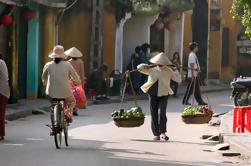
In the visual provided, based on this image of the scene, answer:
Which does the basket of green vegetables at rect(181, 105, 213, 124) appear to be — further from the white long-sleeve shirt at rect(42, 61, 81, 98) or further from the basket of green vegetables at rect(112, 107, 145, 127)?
the white long-sleeve shirt at rect(42, 61, 81, 98)

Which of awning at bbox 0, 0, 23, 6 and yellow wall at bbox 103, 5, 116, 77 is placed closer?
awning at bbox 0, 0, 23, 6

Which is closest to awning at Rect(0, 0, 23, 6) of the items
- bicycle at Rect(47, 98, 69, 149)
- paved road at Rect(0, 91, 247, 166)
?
paved road at Rect(0, 91, 247, 166)

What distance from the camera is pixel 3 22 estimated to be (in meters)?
20.5

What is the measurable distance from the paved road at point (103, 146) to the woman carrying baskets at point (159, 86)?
1.12 feet

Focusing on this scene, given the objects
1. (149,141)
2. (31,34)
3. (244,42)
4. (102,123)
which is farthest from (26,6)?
(244,42)

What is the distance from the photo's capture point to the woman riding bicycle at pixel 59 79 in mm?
12562

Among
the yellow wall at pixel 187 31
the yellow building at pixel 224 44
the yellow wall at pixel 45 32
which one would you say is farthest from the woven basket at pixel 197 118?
the yellow building at pixel 224 44

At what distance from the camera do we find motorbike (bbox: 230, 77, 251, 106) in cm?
2026

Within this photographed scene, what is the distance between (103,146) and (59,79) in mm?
1345

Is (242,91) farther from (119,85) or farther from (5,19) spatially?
(119,85)

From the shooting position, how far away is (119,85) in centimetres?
2739

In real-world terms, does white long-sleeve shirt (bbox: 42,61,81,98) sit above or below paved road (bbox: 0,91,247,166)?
above

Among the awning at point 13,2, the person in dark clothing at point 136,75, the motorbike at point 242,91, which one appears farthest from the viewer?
the person in dark clothing at point 136,75

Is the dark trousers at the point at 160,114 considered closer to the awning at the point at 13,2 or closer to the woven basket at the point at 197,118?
the woven basket at the point at 197,118
